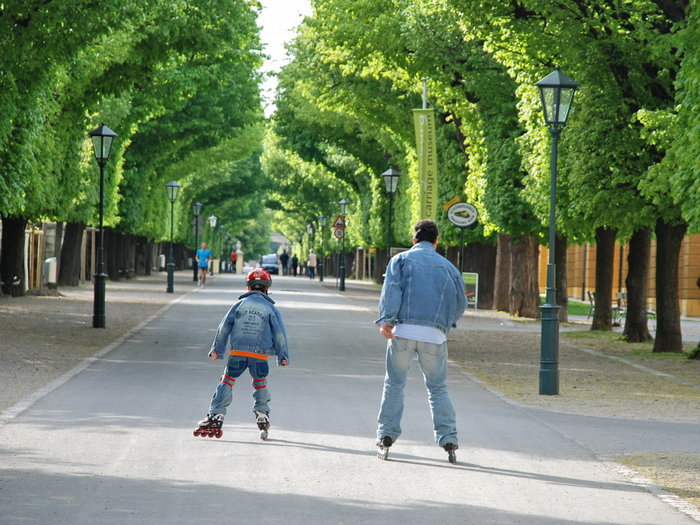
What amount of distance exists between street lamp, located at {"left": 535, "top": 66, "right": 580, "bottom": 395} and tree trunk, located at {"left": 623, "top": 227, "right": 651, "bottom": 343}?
867 cm

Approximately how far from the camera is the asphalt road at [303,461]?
695 cm

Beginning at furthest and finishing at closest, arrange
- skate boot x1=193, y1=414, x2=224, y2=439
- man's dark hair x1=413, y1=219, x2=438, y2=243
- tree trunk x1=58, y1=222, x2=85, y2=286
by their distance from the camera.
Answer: tree trunk x1=58, y1=222, x2=85, y2=286 < skate boot x1=193, y1=414, x2=224, y2=439 < man's dark hair x1=413, y1=219, x2=438, y2=243

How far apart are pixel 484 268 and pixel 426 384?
30.4 m

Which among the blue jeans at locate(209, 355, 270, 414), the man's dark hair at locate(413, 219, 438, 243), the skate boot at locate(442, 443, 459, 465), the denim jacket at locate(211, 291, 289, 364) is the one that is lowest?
the skate boot at locate(442, 443, 459, 465)

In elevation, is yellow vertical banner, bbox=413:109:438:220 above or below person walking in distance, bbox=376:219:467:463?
above

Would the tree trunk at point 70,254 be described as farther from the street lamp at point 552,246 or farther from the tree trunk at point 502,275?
the street lamp at point 552,246

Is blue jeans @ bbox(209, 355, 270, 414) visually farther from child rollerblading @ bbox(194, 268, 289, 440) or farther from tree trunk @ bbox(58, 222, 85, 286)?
tree trunk @ bbox(58, 222, 85, 286)

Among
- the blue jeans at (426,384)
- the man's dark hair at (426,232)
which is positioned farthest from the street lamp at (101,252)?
the blue jeans at (426,384)

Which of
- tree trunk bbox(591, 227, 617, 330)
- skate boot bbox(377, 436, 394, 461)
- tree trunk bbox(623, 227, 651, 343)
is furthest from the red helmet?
tree trunk bbox(591, 227, 617, 330)

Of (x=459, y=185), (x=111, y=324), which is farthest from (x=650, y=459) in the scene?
(x=459, y=185)

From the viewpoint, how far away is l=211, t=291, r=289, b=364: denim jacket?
9.77 metres

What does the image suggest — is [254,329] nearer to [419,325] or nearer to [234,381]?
[234,381]

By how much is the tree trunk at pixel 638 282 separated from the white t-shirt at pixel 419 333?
602 inches

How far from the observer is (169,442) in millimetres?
9422
